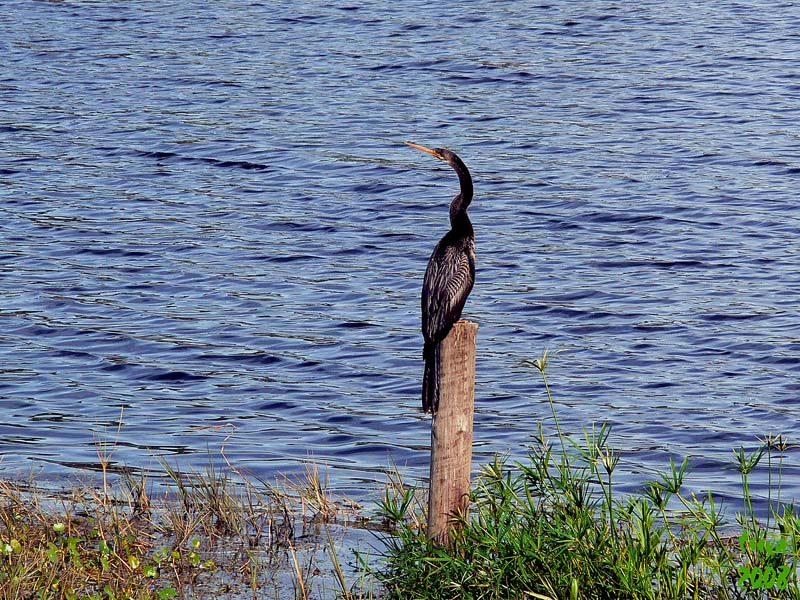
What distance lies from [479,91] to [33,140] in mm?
8013

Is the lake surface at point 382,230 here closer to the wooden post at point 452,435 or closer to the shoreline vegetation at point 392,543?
the shoreline vegetation at point 392,543

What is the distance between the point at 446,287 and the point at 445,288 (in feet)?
0.04

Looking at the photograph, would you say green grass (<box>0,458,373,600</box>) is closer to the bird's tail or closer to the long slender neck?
the bird's tail

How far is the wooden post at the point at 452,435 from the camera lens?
667 centimetres

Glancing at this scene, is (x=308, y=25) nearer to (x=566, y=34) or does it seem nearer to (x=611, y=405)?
(x=566, y=34)

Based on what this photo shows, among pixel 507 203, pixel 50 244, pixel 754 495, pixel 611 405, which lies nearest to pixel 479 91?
Result: pixel 507 203

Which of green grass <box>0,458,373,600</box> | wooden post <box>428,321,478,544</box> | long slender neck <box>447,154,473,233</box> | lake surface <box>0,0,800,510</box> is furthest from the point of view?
lake surface <box>0,0,800,510</box>

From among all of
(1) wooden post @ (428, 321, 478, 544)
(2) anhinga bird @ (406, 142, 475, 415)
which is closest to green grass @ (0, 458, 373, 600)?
(1) wooden post @ (428, 321, 478, 544)

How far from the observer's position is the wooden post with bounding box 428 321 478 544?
6672mm

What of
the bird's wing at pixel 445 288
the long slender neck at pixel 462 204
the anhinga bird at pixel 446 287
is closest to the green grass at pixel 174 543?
the anhinga bird at pixel 446 287

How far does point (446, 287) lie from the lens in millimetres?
7375

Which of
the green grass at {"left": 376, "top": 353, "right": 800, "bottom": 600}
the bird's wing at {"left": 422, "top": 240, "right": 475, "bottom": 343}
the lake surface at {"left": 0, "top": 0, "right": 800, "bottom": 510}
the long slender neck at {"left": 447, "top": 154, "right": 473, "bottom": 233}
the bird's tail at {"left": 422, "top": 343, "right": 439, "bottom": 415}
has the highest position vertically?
the long slender neck at {"left": 447, "top": 154, "right": 473, "bottom": 233}

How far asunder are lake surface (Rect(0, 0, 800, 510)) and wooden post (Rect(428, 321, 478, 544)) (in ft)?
8.77

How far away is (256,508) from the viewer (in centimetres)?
833
